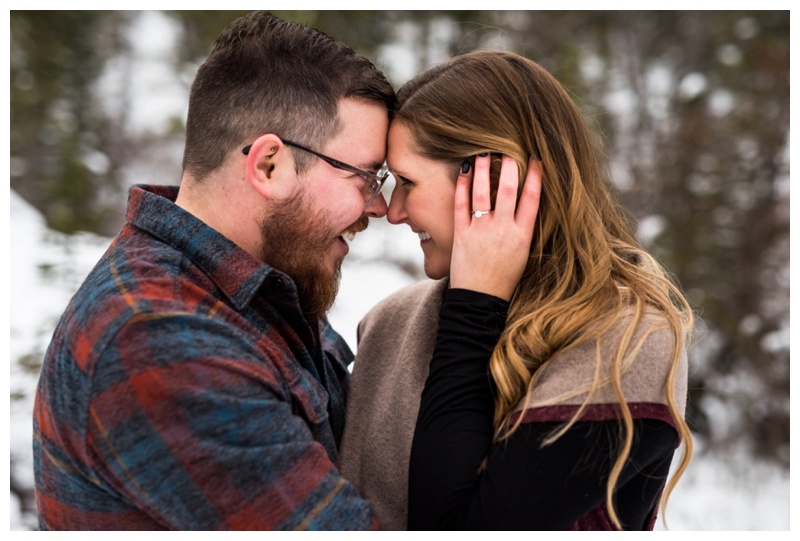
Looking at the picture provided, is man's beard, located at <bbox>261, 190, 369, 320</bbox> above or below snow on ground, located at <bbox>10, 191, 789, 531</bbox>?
above

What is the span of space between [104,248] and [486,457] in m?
3.31

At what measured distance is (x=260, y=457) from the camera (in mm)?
1217

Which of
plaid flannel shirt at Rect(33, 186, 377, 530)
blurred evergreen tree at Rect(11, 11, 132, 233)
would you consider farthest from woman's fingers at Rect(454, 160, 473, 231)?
blurred evergreen tree at Rect(11, 11, 132, 233)

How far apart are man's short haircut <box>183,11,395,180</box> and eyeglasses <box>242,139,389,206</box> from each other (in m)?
0.02

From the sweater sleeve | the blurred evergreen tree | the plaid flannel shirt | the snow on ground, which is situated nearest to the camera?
the plaid flannel shirt

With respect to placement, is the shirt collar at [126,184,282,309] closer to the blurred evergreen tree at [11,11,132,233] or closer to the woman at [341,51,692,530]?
the woman at [341,51,692,530]

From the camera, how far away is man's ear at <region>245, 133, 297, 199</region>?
1.63 metres

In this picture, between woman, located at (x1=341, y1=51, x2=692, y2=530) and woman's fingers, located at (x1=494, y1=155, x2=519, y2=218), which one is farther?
woman's fingers, located at (x1=494, y1=155, x2=519, y2=218)

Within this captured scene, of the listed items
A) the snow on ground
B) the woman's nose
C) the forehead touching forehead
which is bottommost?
the snow on ground

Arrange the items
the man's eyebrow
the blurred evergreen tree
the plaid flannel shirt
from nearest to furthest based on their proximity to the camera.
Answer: the plaid flannel shirt → the man's eyebrow → the blurred evergreen tree

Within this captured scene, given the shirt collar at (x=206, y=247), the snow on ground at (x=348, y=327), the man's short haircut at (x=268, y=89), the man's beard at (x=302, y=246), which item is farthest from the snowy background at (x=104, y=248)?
the shirt collar at (x=206, y=247)
